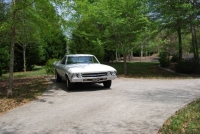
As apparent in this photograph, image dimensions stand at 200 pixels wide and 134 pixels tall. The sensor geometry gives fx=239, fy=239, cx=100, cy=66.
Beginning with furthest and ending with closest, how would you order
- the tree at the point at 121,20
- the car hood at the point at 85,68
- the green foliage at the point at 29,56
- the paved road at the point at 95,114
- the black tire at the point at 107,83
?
the green foliage at the point at 29,56
the tree at the point at 121,20
the black tire at the point at 107,83
the car hood at the point at 85,68
the paved road at the point at 95,114

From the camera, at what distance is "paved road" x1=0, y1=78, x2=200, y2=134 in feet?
16.0

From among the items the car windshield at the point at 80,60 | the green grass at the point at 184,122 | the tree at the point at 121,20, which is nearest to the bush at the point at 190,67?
the tree at the point at 121,20

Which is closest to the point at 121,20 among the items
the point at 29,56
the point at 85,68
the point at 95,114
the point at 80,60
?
the point at 80,60

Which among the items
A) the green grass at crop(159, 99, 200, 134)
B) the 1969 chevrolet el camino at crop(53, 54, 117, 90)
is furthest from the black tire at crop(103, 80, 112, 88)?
the green grass at crop(159, 99, 200, 134)

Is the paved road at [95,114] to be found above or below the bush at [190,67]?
below

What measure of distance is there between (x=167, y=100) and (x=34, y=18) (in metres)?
5.34

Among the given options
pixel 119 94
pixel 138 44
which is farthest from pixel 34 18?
pixel 138 44

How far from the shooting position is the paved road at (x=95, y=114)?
191 inches

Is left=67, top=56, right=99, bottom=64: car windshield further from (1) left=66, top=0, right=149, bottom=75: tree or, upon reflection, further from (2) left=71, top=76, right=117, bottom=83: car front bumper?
(1) left=66, top=0, right=149, bottom=75: tree

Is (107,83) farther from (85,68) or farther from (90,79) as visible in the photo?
(85,68)

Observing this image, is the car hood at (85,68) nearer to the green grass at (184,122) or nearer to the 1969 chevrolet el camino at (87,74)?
the 1969 chevrolet el camino at (87,74)

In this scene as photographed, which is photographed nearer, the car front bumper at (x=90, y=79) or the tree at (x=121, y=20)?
the car front bumper at (x=90, y=79)

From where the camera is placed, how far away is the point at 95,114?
5.93 m

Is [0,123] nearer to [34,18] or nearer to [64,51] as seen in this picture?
[34,18]
